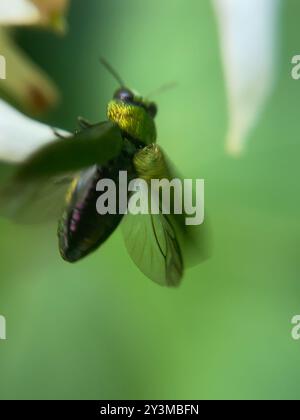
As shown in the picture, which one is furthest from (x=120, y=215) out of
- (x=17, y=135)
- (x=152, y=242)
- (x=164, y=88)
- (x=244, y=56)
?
(x=164, y=88)

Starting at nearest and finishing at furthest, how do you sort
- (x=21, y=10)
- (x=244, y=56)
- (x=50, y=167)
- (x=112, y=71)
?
1. (x=50, y=167)
2. (x=21, y=10)
3. (x=244, y=56)
4. (x=112, y=71)

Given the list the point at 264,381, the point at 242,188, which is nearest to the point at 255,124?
the point at 242,188

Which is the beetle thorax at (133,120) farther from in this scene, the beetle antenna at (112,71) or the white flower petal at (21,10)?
the beetle antenna at (112,71)

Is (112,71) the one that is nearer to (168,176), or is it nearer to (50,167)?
(168,176)

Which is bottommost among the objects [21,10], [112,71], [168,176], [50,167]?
[50,167]

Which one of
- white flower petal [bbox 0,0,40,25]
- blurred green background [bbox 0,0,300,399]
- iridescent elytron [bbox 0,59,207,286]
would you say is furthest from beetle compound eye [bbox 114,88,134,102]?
blurred green background [bbox 0,0,300,399]
